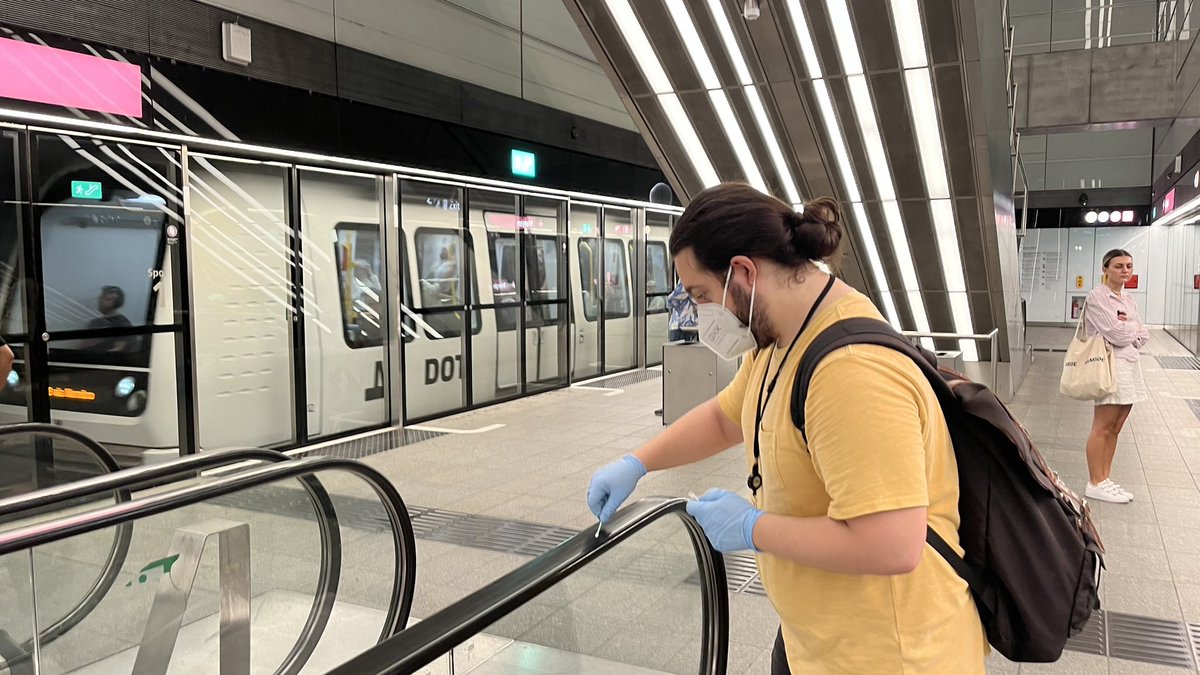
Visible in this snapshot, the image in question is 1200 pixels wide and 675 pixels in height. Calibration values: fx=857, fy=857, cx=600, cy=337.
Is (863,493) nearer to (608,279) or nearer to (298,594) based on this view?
(298,594)

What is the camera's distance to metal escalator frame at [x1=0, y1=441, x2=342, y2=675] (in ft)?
9.52

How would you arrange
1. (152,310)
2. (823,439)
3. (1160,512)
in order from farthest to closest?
(152,310)
(1160,512)
(823,439)

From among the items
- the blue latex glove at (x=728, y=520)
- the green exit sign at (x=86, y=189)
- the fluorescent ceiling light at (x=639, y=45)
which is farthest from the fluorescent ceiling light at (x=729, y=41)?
the blue latex glove at (x=728, y=520)

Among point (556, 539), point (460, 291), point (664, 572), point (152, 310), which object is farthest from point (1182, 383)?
point (152, 310)

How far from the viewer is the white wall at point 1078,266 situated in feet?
66.3

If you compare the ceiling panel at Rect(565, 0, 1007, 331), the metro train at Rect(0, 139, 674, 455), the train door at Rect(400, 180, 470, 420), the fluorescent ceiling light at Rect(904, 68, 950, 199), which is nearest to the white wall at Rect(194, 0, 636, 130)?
the metro train at Rect(0, 139, 674, 455)

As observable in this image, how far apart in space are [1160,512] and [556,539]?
365 centimetres

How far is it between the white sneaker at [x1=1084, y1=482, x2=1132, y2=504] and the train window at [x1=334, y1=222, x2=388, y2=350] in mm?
5901

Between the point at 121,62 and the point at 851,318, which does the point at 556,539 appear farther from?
the point at 121,62

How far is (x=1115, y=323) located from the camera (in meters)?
5.42

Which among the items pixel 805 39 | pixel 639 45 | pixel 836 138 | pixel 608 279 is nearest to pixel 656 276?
pixel 608 279

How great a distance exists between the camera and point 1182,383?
35.4ft

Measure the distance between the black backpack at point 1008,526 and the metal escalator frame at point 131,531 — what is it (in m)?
2.54

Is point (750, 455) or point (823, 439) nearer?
point (823, 439)
